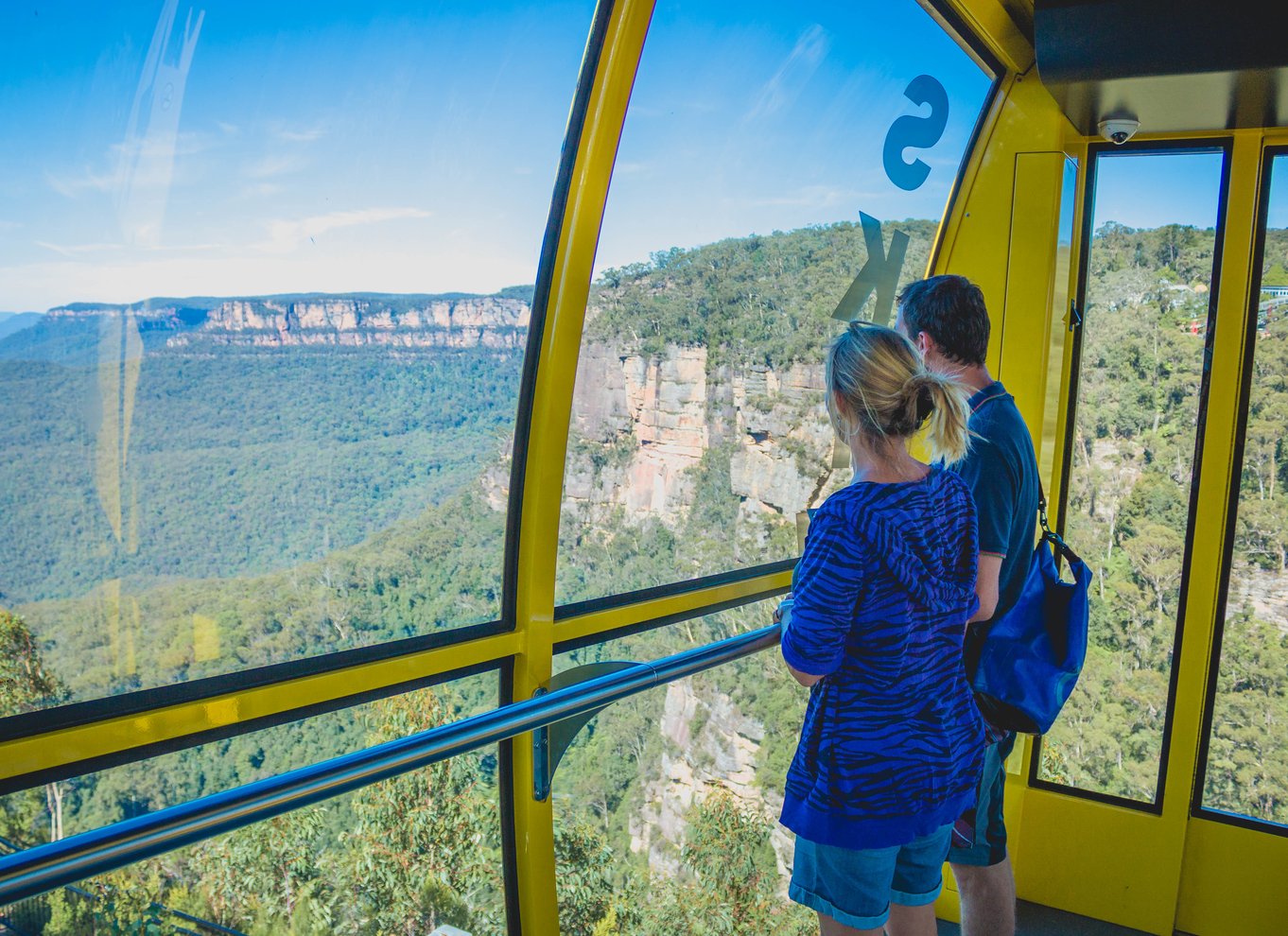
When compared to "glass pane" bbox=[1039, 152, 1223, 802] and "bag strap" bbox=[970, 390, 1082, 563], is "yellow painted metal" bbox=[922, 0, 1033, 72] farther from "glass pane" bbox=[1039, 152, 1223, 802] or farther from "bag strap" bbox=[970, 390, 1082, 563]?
"bag strap" bbox=[970, 390, 1082, 563]

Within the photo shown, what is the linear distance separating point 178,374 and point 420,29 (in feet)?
2.79

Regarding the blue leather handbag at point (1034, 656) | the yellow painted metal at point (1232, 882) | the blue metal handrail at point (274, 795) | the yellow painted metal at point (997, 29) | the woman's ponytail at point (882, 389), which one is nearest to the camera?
the blue metal handrail at point (274, 795)

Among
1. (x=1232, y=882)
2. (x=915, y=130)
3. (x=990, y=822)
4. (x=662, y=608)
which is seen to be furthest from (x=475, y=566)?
(x=1232, y=882)

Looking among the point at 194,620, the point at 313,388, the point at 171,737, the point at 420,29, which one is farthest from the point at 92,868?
the point at 420,29

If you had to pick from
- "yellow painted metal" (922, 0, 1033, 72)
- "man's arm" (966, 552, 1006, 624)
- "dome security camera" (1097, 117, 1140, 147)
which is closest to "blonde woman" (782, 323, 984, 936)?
"man's arm" (966, 552, 1006, 624)

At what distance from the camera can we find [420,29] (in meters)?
1.89

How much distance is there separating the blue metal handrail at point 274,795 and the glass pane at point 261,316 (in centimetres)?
38

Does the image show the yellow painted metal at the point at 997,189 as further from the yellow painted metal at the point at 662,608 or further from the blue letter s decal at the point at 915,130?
the yellow painted metal at the point at 662,608

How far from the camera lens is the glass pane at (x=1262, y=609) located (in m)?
3.47

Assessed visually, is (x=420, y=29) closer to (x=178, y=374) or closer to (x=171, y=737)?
(x=178, y=374)

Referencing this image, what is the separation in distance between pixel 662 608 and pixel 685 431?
62cm

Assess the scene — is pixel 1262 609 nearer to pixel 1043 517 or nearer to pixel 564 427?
pixel 1043 517

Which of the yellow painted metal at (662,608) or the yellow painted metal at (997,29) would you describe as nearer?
the yellow painted metal at (662,608)

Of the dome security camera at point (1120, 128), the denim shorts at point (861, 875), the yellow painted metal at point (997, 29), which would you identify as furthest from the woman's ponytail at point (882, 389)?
the dome security camera at point (1120, 128)
